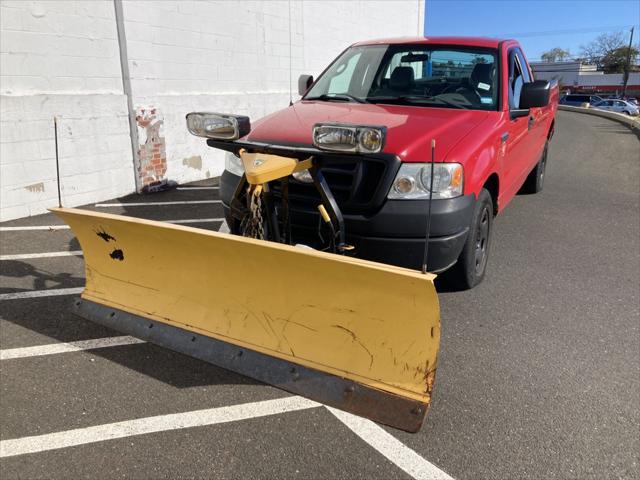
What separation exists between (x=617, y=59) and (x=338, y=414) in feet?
315

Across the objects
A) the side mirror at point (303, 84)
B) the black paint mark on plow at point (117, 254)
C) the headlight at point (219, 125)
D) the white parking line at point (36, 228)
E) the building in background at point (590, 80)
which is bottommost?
the white parking line at point (36, 228)

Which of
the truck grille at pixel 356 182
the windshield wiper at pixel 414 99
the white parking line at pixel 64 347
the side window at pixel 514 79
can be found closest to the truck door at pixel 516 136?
the side window at pixel 514 79

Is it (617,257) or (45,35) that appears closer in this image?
(617,257)

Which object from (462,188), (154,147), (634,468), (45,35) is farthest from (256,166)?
(154,147)

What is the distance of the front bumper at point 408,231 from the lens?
3.11m

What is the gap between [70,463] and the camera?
239 centimetres

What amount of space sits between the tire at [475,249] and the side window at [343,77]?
170 cm

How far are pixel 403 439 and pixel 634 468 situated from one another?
105 cm

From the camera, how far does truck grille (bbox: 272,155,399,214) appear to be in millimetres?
3109

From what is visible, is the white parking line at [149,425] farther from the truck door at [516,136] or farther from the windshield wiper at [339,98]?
the truck door at [516,136]

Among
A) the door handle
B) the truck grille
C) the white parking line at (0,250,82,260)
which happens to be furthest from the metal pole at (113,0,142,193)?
the door handle

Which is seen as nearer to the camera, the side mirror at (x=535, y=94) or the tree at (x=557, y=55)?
the side mirror at (x=535, y=94)

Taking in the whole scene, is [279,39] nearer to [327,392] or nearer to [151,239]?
[151,239]

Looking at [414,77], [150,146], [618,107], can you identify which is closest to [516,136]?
[414,77]
